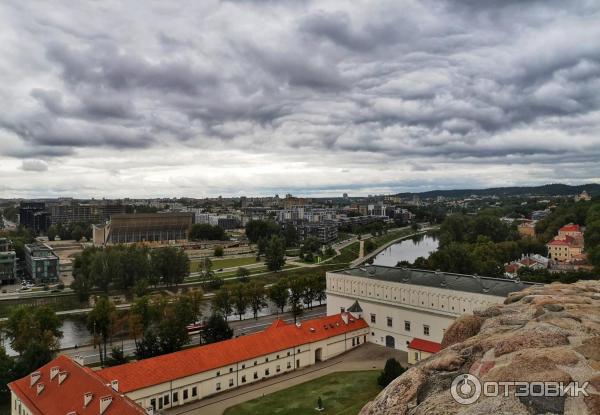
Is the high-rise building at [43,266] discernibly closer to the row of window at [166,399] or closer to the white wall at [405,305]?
the white wall at [405,305]

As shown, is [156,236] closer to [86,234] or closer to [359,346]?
[86,234]

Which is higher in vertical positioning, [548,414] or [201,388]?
[548,414]

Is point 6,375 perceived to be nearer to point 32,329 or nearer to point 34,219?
point 32,329

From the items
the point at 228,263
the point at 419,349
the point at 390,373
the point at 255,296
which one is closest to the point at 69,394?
the point at 390,373

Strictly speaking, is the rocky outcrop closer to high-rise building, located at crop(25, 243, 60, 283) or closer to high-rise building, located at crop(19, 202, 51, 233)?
high-rise building, located at crop(25, 243, 60, 283)

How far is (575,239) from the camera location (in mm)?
92375

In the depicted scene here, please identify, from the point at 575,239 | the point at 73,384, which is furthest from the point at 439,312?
the point at 575,239

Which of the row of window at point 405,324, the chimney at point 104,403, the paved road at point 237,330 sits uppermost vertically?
the chimney at point 104,403

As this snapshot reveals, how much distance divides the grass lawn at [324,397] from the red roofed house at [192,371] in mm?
2919

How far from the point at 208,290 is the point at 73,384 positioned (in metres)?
47.2

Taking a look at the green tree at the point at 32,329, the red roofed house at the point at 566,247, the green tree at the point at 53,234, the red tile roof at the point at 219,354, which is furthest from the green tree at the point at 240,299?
the green tree at the point at 53,234

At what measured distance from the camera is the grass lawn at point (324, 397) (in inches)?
1086

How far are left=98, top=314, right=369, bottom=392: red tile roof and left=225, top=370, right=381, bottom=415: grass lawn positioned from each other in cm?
355

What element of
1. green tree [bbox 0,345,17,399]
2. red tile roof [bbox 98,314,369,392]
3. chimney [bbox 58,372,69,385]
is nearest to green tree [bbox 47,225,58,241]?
green tree [bbox 0,345,17,399]
